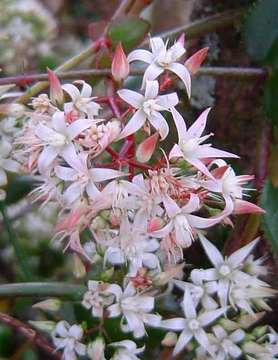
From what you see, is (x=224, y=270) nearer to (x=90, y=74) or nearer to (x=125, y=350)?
(x=125, y=350)

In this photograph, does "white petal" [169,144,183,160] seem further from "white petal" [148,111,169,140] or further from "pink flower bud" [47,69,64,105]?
"pink flower bud" [47,69,64,105]

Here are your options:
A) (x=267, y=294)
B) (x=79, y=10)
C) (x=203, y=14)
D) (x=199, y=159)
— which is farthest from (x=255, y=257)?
(x=79, y=10)

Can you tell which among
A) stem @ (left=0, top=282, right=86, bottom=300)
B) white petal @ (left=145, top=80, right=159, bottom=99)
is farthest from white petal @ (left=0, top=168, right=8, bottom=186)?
white petal @ (left=145, top=80, right=159, bottom=99)

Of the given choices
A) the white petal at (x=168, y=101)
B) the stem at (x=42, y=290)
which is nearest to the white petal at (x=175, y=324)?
the stem at (x=42, y=290)

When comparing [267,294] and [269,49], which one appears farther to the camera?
[269,49]

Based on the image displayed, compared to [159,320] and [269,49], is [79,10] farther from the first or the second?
[159,320]

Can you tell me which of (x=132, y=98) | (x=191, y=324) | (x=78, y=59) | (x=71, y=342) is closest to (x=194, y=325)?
(x=191, y=324)
